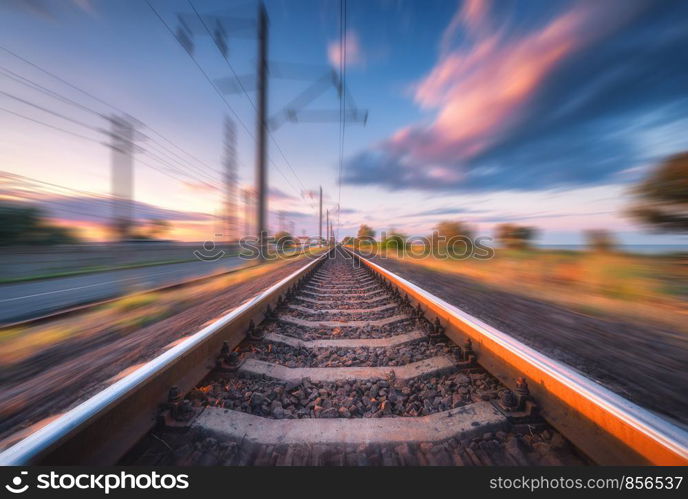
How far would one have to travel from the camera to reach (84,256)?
11.6 m

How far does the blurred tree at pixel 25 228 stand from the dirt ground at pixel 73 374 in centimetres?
1178

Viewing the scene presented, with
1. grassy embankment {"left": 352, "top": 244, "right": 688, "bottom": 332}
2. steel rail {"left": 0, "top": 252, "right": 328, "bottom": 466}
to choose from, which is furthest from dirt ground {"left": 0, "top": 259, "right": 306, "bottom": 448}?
grassy embankment {"left": 352, "top": 244, "right": 688, "bottom": 332}

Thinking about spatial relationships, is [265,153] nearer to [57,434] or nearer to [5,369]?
[5,369]

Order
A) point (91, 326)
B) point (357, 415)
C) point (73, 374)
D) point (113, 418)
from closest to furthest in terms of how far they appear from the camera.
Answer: point (113, 418) < point (357, 415) < point (73, 374) < point (91, 326)

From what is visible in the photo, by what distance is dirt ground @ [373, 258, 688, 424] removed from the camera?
1.50m

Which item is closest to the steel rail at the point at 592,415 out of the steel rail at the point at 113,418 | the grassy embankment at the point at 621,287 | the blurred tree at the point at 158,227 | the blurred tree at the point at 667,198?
the steel rail at the point at 113,418

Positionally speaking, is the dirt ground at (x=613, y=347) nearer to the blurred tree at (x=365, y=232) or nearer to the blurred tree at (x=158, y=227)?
the blurred tree at (x=158, y=227)

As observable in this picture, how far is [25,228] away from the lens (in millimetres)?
10000

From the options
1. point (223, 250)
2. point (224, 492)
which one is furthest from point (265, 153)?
point (223, 250)

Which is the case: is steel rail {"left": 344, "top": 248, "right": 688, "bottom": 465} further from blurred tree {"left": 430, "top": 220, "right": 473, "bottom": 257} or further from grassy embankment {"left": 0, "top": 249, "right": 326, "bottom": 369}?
blurred tree {"left": 430, "top": 220, "right": 473, "bottom": 257}

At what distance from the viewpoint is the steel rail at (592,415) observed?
91 centimetres

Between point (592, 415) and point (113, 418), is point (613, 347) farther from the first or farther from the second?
point (113, 418)

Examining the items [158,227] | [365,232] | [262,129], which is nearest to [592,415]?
[262,129]

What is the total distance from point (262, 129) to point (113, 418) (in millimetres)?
11246
